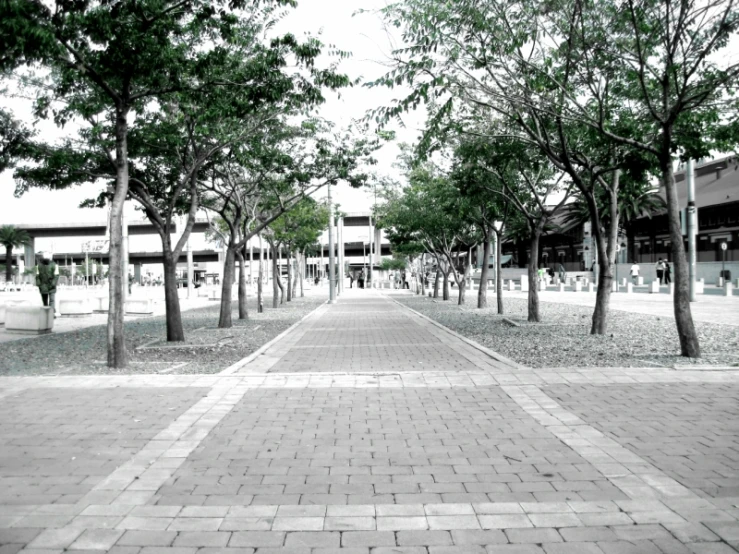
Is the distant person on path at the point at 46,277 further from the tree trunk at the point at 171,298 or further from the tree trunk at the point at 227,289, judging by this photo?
the tree trunk at the point at 171,298

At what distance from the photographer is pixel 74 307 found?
72.6 feet

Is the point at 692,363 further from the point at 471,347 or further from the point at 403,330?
the point at 403,330

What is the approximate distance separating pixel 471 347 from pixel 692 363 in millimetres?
3713

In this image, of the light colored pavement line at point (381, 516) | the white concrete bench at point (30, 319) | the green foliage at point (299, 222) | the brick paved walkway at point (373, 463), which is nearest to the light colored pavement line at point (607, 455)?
the brick paved walkway at point (373, 463)

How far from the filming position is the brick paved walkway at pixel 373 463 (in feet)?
11.4

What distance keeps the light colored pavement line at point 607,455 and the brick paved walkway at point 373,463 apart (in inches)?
0.8

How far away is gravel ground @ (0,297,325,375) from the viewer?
954 cm

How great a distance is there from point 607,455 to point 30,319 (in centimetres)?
1445

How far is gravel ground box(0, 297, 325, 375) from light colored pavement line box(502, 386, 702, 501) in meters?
4.86

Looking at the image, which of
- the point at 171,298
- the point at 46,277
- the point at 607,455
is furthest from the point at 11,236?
the point at 607,455

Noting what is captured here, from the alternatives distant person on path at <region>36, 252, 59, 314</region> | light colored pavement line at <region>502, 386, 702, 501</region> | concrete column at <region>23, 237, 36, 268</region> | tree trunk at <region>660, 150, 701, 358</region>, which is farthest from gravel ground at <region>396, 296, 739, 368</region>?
concrete column at <region>23, 237, 36, 268</region>

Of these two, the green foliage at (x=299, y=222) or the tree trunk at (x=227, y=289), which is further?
the green foliage at (x=299, y=222)

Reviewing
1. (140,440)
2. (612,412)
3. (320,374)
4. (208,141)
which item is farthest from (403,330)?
(140,440)

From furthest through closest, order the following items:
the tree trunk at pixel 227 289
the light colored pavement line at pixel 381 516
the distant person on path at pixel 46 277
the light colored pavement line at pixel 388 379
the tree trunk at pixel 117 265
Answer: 1. the distant person on path at pixel 46 277
2. the tree trunk at pixel 227 289
3. the tree trunk at pixel 117 265
4. the light colored pavement line at pixel 388 379
5. the light colored pavement line at pixel 381 516
